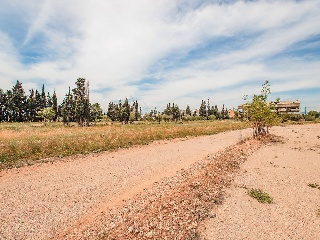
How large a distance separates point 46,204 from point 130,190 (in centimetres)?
376

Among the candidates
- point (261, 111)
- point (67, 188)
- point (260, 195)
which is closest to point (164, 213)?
point (260, 195)

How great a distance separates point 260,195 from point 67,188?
9413mm

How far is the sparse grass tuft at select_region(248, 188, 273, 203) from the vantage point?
943 centimetres

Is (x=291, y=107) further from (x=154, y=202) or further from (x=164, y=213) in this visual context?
(x=164, y=213)

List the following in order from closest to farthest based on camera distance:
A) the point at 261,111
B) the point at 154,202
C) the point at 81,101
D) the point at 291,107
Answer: the point at 154,202, the point at 261,111, the point at 81,101, the point at 291,107

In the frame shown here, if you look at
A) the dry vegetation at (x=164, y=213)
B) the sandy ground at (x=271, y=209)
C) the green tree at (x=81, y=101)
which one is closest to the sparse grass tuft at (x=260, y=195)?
the sandy ground at (x=271, y=209)

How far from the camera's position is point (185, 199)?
8.65m

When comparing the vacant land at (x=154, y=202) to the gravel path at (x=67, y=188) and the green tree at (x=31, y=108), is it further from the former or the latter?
the green tree at (x=31, y=108)

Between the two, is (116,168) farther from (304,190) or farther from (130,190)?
(304,190)

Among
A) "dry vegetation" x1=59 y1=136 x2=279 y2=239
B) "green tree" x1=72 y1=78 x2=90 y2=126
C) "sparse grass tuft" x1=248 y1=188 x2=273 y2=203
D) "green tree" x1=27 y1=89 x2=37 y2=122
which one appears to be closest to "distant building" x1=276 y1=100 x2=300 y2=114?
"green tree" x1=72 y1=78 x2=90 y2=126

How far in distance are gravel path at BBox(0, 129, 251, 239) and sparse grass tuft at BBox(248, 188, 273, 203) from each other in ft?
16.7

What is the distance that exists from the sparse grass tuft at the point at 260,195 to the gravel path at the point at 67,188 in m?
5.10

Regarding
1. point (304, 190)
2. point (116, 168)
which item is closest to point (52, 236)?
point (116, 168)

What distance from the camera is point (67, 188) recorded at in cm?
1051
